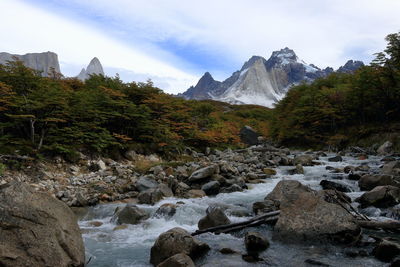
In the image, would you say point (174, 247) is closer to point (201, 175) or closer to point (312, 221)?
point (312, 221)

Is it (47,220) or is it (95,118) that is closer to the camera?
(47,220)

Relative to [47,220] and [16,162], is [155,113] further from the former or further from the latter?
[47,220]

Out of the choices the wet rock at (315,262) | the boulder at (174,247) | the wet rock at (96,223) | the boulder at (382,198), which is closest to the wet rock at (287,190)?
the wet rock at (315,262)

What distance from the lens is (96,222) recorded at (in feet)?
31.2

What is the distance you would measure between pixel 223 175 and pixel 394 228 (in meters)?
9.16

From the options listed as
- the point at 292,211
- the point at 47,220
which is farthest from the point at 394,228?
the point at 47,220

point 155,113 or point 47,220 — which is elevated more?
point 155,113

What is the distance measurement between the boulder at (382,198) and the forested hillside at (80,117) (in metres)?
13.5

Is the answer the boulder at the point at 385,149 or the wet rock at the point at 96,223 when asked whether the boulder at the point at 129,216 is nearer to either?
the wet rock at the point at 96,223

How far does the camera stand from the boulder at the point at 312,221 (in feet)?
23.2

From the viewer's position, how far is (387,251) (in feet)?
19.9

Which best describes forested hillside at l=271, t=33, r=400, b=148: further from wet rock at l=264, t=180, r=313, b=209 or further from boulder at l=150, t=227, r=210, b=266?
boulder at l=150, t=227, r=210, b=266

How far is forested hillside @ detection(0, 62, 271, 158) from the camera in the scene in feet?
48.1

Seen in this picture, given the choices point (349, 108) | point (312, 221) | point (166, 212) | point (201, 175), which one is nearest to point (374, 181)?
point (312, 221)
